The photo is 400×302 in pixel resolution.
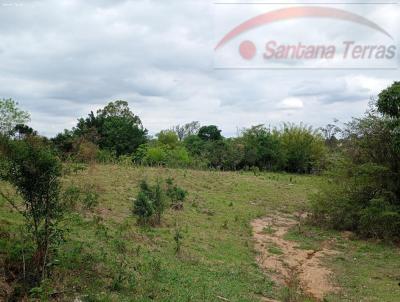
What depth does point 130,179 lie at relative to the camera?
16.9 m

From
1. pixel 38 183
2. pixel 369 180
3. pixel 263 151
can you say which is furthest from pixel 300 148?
pixel 38 183

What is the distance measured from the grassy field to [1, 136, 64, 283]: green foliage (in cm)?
36

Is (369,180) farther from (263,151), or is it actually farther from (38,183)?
(263,151)

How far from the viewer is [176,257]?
8555 mm

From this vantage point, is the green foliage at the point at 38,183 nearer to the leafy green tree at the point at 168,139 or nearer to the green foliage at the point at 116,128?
the green foliage at the point at 116,128

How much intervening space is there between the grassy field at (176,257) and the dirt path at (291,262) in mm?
271

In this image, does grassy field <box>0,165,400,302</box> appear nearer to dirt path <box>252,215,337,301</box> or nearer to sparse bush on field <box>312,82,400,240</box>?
dirt path <box>252,215,337,301</box>

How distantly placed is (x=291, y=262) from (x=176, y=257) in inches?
124

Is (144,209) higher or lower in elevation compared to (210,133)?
lower

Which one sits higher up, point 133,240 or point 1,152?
point 1,152

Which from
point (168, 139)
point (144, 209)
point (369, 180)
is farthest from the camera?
point (168, 139)

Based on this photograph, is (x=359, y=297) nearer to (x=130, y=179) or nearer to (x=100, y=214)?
(x=100, y=214)

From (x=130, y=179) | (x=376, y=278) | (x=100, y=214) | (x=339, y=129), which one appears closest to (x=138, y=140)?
(x=130, y=179)

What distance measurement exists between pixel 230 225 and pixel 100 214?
14.4 ft
